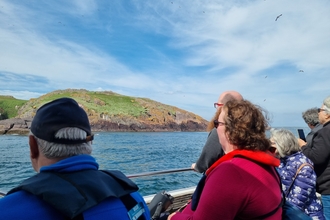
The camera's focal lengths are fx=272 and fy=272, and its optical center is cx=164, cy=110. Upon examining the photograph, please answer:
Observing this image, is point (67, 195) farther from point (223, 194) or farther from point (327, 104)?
point (327, 104)

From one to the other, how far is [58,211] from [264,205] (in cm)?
107

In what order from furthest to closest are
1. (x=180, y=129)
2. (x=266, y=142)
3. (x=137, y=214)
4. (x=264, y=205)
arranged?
1. (x=180, y=129)
2. (x=266, y=142)
3. (x=264, y=205)
4. (x=137, y=214)

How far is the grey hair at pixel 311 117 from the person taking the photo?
12.6ft

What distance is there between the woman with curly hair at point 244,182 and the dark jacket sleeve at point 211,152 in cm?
73

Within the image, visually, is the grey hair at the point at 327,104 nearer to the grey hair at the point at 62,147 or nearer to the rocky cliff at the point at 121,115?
the grey hair at the point at 62,147

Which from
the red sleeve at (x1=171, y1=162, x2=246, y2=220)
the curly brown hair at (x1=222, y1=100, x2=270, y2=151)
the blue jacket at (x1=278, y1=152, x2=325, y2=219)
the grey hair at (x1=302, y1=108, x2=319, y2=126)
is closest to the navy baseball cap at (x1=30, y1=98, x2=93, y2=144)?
the red sleeve at (x1=171, y1=162, x2=246, y2=220)

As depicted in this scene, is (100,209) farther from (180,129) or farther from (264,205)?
(180,129)

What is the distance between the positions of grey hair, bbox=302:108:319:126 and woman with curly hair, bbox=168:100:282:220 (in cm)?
259

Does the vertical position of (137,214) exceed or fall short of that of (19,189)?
it falls short

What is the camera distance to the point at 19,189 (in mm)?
1018

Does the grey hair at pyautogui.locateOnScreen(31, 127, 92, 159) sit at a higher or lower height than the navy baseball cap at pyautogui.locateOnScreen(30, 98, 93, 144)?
lower

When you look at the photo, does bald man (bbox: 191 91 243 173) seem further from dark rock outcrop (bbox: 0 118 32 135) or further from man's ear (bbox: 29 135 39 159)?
dark rock outcrop (bbox: 0 118 32 135)

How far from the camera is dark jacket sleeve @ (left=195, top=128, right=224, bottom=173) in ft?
8.02

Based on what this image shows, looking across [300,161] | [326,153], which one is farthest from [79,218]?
[326,153]
